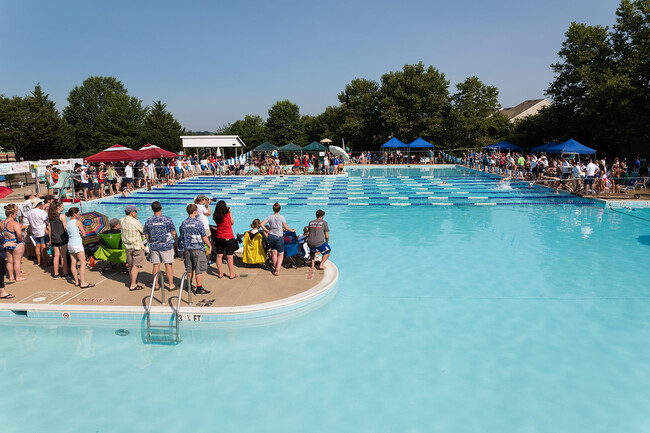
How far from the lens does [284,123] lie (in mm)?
73875

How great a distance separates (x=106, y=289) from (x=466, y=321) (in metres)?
5.86

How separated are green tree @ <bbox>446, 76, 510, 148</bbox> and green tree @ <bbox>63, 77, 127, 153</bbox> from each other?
5493 centimetres

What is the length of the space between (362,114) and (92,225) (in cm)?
4556

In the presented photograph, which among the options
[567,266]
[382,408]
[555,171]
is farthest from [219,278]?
[555,171]

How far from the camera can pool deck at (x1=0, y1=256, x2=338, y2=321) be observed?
19.6ft

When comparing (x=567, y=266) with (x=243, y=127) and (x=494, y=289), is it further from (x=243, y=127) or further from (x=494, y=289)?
(x=243, y=127)

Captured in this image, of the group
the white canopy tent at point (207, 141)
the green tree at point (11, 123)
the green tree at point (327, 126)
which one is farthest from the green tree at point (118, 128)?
the white canopy tent at point (207, 141)

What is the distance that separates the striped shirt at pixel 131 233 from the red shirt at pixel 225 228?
1.25 metres

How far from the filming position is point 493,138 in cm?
4644

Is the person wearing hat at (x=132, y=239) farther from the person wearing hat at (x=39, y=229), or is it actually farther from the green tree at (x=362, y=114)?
the green tree at (x=362, y=114)

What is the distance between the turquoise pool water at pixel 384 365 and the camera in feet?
13.8

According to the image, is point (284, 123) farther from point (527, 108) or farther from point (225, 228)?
point (225, 228)

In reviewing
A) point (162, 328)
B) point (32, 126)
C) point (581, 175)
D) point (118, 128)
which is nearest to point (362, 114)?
point (581, 175)

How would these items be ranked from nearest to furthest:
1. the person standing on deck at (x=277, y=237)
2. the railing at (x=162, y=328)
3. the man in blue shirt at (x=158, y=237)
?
the railing at (x=162, y=328), the man in blue shirt at (x=158, y=237), the person standing on deck at (x=277, y=237)
